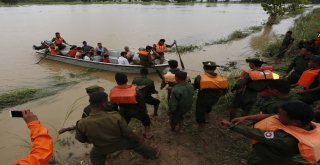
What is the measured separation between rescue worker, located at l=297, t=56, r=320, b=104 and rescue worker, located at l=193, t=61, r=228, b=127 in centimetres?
151

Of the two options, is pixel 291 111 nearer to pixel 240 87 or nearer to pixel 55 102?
pixel 240 87

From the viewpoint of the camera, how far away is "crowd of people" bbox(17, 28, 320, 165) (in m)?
2.58

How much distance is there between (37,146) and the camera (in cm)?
249

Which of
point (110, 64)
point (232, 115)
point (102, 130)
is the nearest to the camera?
point (102, 130)

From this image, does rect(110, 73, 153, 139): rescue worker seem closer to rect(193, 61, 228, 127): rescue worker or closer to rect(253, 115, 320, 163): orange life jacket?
rect(193, 61, 228, 127): rescue worker

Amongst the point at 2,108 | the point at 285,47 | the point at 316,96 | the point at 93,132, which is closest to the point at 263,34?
the point at 285,47

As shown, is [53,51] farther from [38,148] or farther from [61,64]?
[38,148]

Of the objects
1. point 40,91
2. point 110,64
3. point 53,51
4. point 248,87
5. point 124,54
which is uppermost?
point 248,87

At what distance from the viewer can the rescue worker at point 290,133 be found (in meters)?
2.49

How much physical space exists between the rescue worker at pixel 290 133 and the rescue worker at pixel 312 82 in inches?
96.1

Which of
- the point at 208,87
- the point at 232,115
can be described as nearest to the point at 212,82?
the point at 208,87

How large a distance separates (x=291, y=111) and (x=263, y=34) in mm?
21649

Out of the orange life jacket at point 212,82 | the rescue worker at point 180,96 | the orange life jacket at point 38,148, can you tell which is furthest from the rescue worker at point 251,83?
the orange life jacket at point 38,148

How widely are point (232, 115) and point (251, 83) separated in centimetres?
88
